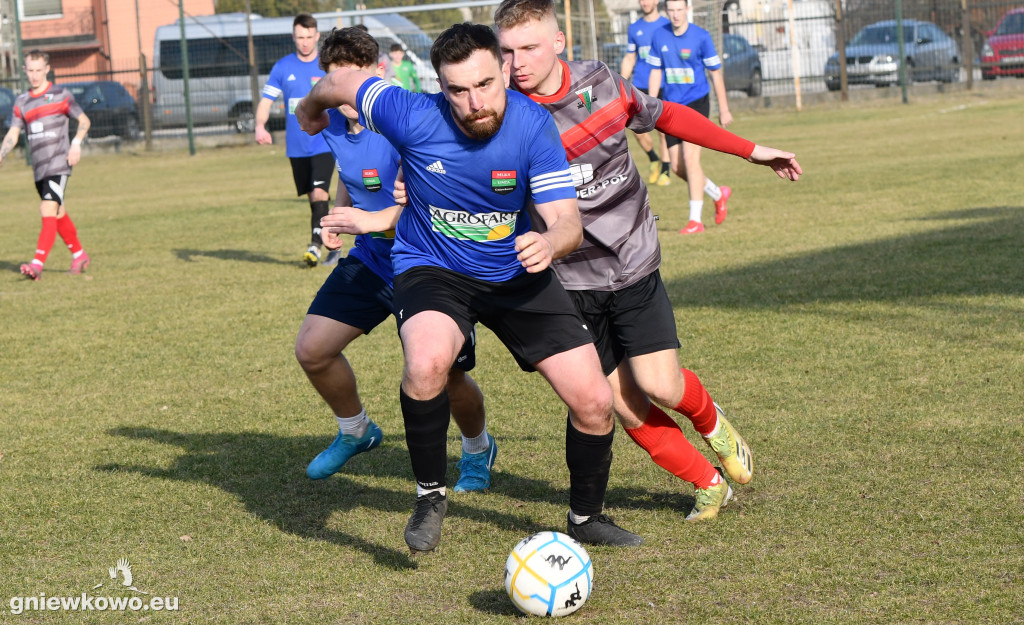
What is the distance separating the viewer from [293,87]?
11.8 meters

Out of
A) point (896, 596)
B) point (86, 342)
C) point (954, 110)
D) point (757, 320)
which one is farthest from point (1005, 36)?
point (896, 596)

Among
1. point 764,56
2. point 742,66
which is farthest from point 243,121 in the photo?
point 764,56

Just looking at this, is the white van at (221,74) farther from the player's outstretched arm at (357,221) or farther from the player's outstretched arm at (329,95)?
the player's outstretched arm at (357,221)

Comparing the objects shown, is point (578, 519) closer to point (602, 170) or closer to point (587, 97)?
point (602, 170)

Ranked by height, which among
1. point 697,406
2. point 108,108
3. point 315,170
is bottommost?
point 697,406

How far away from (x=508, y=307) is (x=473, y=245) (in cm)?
25

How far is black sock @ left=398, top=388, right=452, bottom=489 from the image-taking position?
400 centimetres

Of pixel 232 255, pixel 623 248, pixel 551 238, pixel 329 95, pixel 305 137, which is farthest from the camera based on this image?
pixel 232 255

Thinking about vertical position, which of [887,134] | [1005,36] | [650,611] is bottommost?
[650,611]

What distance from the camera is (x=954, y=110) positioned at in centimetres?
2611

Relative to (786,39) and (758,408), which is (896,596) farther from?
(786,39)

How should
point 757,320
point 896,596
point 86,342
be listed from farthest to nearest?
point 86,342
point 757,320
point 896,596

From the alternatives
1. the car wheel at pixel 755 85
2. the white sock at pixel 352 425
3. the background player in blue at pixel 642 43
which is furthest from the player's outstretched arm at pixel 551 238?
the car wheel at pixel 755 85

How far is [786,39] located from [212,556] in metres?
28.7
